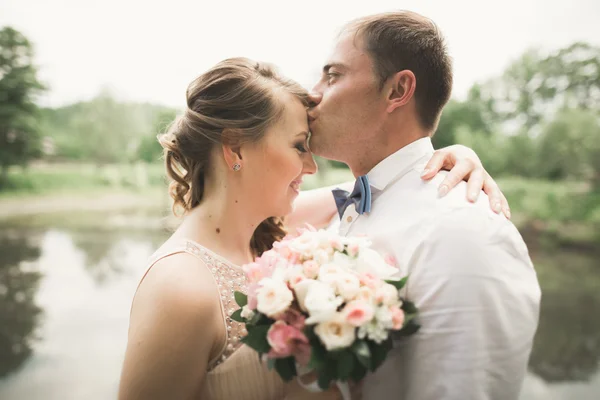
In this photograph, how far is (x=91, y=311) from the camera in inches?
200

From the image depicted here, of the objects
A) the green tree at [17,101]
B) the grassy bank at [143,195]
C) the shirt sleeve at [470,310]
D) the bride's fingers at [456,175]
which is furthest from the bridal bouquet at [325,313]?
the green tree at [17,101]

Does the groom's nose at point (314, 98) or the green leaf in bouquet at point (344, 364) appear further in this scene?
the groom's nose at point (314, 98)

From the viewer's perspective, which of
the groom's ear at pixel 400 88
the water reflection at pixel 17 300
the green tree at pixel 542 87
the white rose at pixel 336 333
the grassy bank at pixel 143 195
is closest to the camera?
the white rose at pixel 336 333

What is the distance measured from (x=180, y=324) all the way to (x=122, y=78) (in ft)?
14.7

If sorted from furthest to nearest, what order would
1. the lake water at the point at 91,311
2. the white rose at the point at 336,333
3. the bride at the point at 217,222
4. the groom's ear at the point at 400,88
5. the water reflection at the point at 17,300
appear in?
the water reflection at the point at 17,300
the lake water at the point at 91,311
the groom's ear at the point at 400,88
the bride at the point at 217,222
the white rose at the point at 336,333

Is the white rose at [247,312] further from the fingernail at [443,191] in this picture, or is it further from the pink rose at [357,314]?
the fingernail at [443,191]

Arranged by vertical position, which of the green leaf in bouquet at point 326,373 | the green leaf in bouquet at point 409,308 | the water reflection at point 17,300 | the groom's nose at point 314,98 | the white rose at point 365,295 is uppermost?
the groom's nose at point 314,98

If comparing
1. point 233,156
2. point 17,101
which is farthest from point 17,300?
point 233,156

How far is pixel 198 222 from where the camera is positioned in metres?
1.68

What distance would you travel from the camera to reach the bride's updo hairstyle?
1.64 m

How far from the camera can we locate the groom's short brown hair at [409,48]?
158cm

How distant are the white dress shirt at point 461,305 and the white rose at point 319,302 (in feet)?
1.14

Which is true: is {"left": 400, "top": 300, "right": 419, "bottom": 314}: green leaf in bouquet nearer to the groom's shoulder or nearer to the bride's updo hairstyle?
the groom's shoulder

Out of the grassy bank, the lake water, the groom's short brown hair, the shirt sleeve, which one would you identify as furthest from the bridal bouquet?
the grassy bank
